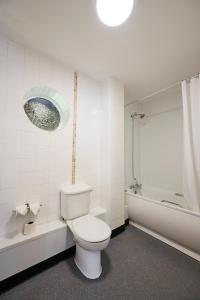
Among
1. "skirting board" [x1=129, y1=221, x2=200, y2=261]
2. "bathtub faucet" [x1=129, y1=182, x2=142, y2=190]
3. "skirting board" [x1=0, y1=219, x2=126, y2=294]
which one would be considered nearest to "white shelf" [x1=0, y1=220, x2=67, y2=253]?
"skirting board" [x1=0, y1=219, x2=126, y2=294]

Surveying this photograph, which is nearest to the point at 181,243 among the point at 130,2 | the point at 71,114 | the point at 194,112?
the point at 194,112

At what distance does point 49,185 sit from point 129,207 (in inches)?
52.9

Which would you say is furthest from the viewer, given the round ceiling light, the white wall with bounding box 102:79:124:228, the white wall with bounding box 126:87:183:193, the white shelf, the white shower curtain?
the white wall with bounding box 126:87:183:193

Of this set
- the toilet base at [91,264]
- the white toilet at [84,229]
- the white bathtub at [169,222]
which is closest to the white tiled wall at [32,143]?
the white toilet at [84,229]

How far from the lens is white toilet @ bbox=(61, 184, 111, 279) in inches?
52.9

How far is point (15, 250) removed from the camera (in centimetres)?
130

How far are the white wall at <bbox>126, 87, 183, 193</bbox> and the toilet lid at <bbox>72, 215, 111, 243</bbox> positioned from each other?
1.29 m

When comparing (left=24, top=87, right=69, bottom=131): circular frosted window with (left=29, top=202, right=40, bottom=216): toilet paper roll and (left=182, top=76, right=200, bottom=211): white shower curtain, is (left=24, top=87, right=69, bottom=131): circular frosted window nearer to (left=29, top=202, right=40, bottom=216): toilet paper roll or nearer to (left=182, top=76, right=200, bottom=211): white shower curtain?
(left=29, top=202, right=40, bottom=216): toilet paper roll

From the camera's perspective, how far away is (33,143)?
1598mm

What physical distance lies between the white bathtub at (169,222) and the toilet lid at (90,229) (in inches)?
30.8

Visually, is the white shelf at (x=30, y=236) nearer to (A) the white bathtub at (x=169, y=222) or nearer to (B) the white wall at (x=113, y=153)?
(B) the white wall at (x=113, y=153)

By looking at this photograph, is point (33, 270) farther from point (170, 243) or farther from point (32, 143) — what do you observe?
point (170, 243)

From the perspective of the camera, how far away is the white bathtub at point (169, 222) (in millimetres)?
1571

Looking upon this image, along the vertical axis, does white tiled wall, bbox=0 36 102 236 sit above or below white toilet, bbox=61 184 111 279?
above
